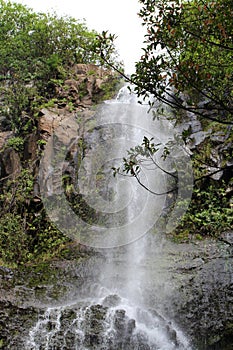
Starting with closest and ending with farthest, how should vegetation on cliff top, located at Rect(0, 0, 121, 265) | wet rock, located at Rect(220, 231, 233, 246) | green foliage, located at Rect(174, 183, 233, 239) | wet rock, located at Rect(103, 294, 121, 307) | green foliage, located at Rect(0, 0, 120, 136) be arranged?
1. wet rock, located at Rect(103, 294, 121, 307)
2. wet rock, located at Rect(220, 231, 233, 246)
3. green foliage, located at Rect(174, 183, 233, 239)
4. vegetation on cliff top, located at Rect(0, 0, 121, 265)
5. green foliage, located at Rect(0, 0, 120, 136)

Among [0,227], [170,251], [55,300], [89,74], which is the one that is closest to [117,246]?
[170,251]

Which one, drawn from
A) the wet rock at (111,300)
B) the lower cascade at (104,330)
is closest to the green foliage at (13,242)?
the lower cascade at (104,330)

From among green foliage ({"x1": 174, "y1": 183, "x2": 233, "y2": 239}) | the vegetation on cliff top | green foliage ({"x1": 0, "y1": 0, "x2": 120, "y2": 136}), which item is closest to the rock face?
green foliage ({"x1": 174, "y1": 183, "x2": 233, "y2": 239})

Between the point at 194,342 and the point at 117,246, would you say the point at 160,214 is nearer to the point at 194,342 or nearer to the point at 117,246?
the point at 117,246

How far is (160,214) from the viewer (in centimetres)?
834

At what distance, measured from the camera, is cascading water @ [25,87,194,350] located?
5328mm

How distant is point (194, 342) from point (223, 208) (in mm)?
3408

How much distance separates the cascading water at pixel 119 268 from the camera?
533cm

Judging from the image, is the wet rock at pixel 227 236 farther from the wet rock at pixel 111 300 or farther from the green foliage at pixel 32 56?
the green foliage at pixel 32 56

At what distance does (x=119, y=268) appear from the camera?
6.93 metres

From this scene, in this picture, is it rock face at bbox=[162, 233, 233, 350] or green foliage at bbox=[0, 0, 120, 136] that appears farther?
green foliage at bbox=[0, 0, 120, 136]

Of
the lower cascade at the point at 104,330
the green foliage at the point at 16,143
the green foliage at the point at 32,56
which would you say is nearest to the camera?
the lower cascade at the point at 104,330

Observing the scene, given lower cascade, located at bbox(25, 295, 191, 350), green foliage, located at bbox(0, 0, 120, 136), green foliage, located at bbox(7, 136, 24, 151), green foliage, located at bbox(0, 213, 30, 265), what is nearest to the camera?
lower cascade, located at bbox(25, 295, 191, 350)

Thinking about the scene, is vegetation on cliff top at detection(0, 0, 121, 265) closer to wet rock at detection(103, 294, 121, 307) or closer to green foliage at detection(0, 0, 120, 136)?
green foliage at detection(0, 0, 120, 136)
